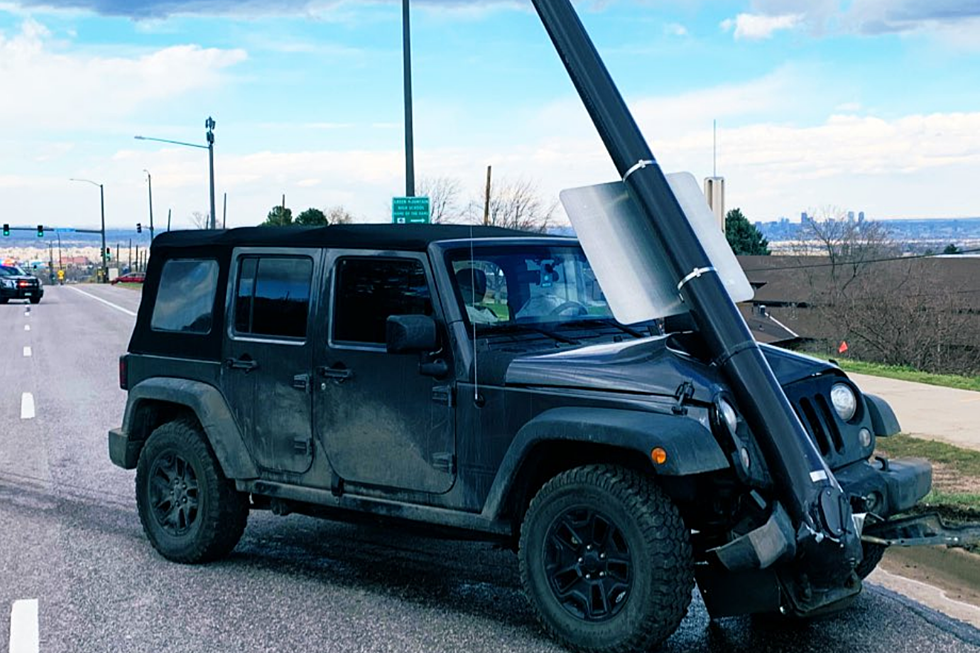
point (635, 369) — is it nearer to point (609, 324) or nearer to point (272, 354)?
point (609, 324)

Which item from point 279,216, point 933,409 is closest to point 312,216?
point 279,216

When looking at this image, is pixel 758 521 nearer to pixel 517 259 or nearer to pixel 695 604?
pixel 695 604

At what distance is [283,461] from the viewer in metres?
6.57

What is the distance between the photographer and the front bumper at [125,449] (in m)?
7.49

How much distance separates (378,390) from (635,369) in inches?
56.8

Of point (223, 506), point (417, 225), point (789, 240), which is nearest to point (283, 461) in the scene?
point (223, 506)

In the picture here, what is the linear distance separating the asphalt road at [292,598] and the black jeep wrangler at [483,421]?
12.9 inches

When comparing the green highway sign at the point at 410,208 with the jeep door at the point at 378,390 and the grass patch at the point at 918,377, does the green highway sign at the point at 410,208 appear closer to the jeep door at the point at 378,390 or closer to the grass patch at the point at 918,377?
the grass patch at the point at 918,377

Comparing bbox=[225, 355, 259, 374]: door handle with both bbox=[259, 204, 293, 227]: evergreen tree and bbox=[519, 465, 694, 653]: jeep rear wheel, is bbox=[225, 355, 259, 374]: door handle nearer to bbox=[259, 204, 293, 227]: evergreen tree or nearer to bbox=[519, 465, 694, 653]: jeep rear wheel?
bbox=[519, 465, 694, 653]: jeep rear wheel

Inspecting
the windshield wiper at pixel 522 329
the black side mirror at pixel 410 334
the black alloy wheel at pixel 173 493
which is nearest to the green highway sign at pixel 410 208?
the black alloy wheel at pixel 173 493

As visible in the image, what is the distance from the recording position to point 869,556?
18.7ft

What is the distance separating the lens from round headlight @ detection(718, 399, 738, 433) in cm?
507

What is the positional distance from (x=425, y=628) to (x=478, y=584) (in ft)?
2.67

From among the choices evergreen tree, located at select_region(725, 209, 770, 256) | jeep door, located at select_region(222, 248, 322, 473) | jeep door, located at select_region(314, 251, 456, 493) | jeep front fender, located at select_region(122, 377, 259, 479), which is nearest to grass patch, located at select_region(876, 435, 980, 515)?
jeep door, located at select_region(314, 251, 456, 493)
